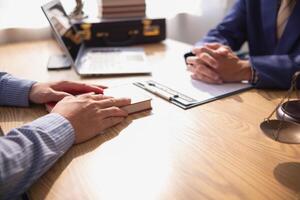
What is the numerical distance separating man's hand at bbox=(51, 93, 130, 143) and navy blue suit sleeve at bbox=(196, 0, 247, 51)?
67cm

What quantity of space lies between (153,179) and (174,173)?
1.7 inches

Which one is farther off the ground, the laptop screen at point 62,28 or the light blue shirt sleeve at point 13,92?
the laptop screen at point 62,28

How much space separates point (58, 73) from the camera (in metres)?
1.13

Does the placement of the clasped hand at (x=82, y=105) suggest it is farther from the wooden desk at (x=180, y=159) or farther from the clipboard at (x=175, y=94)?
the clipboard at (x=175, y=94)

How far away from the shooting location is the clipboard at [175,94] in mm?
868

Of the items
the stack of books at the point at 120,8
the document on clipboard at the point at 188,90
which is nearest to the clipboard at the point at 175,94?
the document on clipboard at the point at 188,90

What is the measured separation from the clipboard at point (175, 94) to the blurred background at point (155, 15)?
691 millimetres

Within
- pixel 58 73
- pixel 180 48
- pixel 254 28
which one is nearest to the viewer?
pixel 58 73

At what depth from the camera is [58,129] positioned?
2.15ft

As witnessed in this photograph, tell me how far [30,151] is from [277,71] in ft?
2.39

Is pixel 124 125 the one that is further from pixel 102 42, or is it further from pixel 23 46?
pixel 23 46

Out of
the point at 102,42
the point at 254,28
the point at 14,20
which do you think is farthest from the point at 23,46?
the point at 254,28

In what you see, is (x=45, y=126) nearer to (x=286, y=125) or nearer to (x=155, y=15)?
(x=286, y=125)

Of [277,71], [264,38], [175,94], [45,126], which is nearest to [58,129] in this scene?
[45,126]
